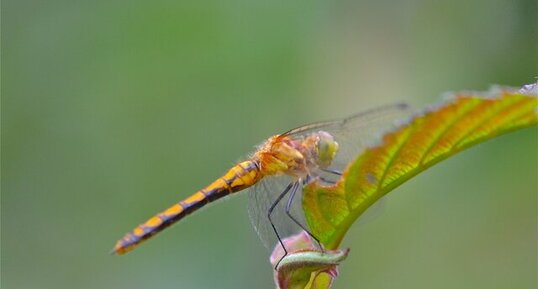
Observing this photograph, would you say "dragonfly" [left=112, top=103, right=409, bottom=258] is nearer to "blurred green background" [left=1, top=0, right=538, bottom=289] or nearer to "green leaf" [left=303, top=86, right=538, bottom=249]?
"green leaf" [left=303, top=86, right=538, bottom=249]

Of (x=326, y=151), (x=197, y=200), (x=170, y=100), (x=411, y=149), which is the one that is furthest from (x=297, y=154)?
(x=170, y=100)

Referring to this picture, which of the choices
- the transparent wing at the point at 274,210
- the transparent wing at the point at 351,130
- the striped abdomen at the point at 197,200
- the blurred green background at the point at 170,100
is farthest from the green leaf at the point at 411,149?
the blurred green background at the point at 170,100

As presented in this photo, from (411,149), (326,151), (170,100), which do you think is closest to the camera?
(411,149)

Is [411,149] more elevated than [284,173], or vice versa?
[411,149]

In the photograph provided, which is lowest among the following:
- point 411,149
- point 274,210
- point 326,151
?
point 274,210

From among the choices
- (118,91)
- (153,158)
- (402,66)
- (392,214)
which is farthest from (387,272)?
(118,91)

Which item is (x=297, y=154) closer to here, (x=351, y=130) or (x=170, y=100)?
(x=351, y=130)

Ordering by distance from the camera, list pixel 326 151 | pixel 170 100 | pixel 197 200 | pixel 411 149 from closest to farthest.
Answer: pixel 411 149, pixel 326 151, pixel 197 200, pixel 170 100
